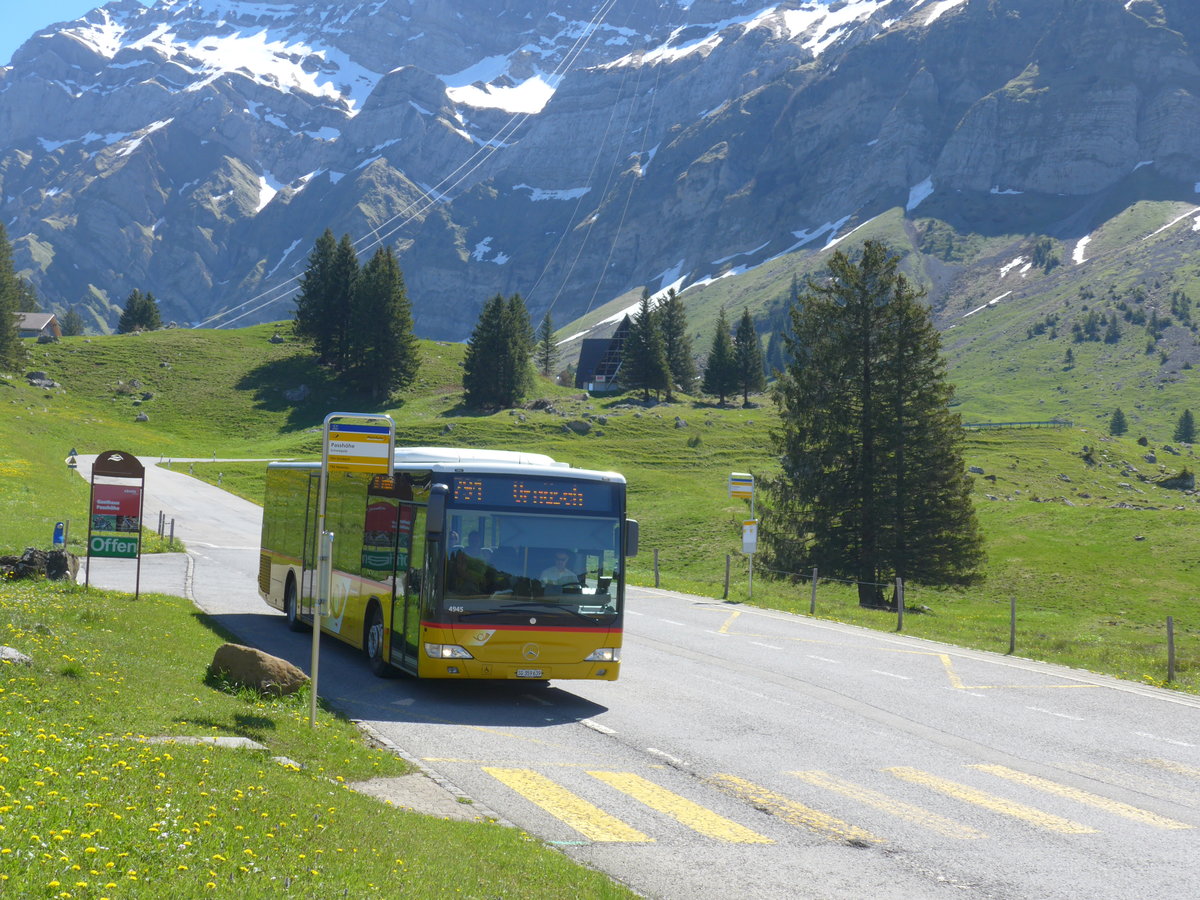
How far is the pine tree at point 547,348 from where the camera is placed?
503 ft

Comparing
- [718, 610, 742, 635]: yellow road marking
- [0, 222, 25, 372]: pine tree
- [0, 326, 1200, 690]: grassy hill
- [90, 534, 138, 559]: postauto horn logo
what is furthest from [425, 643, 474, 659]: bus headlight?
[0, 222, 25, 372]: pine tree

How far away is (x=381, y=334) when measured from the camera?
106125 millimetres

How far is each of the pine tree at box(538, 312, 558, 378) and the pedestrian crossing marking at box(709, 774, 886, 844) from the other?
457 ft

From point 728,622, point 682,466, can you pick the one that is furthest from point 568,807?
point 682,466

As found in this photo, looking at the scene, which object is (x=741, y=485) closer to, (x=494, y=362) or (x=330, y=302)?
(x=494, y=362)

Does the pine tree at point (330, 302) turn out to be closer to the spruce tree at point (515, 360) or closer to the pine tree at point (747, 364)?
the spruce tree at point (515, 360)

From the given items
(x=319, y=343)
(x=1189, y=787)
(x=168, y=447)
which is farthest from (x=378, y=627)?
(x=319, y=343)

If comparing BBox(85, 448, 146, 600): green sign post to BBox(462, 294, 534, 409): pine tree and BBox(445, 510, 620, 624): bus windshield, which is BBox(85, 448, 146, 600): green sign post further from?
BBox(462, 294, 534, 409): pine tree

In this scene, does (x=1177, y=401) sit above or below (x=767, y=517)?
above

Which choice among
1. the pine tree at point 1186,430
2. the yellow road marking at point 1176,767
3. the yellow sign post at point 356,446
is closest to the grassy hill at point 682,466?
the yellow road marking at point 1176,767

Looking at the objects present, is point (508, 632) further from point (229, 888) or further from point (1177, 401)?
point (1177, 401)

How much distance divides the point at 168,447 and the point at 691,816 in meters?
86.6

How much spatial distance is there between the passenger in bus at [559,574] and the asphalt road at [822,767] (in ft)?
5.69

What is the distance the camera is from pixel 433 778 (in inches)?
420
